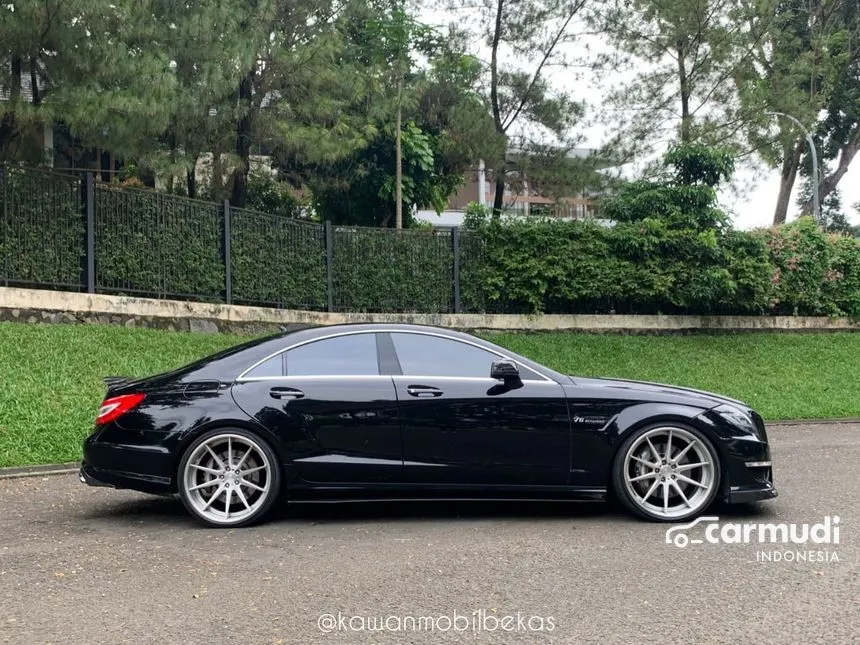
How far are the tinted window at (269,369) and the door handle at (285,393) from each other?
0.15m

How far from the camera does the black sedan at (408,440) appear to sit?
238 inches

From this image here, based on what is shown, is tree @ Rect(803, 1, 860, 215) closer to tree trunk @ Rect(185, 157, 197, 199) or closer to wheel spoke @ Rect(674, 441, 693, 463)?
tree trunk @ Rect(185, 157, 197, 199)

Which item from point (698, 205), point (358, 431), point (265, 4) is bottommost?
point (358, 431)

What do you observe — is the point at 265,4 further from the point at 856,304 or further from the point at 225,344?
the point at 856,304

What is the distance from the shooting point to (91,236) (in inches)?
517

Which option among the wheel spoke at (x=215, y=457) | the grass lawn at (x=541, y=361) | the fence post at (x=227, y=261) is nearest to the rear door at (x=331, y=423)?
the wheel spoke at (x=215, y=457)

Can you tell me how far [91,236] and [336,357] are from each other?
27.0 feet

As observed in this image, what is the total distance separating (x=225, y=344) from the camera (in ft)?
45.0

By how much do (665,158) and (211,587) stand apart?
16.2 meters

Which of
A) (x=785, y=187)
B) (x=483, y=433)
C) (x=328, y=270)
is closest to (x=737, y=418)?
(x=483, y=433)

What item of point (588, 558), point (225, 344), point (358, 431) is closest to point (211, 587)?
point (358, 431)

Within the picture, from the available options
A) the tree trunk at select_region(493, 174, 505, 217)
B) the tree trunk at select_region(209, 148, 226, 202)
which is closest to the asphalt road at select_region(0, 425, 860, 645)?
the tree trunk at select_region(209, 148, 226, 202)

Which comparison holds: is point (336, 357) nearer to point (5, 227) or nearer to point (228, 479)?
point (228, 479)

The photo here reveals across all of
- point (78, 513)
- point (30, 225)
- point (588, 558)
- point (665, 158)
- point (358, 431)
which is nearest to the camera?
point (588, 558)
